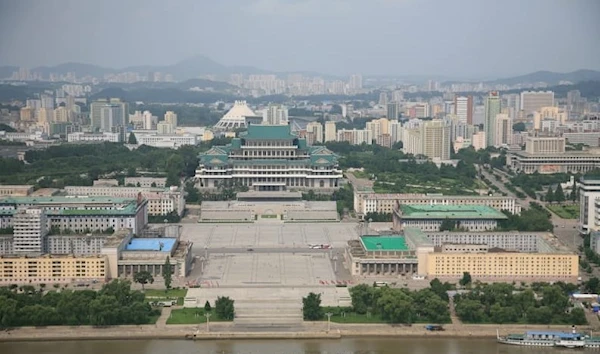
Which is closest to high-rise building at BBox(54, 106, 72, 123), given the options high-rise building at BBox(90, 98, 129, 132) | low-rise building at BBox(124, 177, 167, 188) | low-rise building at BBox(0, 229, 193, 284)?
high-rise building at BBox(90, 98, 129, 132)

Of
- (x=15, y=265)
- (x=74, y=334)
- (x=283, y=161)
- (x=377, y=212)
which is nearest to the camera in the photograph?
(x=74, y=334)

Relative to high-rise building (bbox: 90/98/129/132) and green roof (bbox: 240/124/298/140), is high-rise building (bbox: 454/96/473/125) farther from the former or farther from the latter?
green roof (bbox: 240/124/298/140)

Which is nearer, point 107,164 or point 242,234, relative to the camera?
point 242,234

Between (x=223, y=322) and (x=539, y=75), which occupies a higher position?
(x=539, y=75)

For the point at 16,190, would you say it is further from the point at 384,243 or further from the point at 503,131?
the point at 503,131

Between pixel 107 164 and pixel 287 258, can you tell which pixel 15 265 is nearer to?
pixel 287 258

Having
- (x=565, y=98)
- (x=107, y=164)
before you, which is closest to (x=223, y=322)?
(x=107, y=164)

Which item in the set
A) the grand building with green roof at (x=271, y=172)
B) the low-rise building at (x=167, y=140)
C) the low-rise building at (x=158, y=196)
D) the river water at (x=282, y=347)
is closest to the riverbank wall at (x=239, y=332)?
the river water at (x=282, y=347)
